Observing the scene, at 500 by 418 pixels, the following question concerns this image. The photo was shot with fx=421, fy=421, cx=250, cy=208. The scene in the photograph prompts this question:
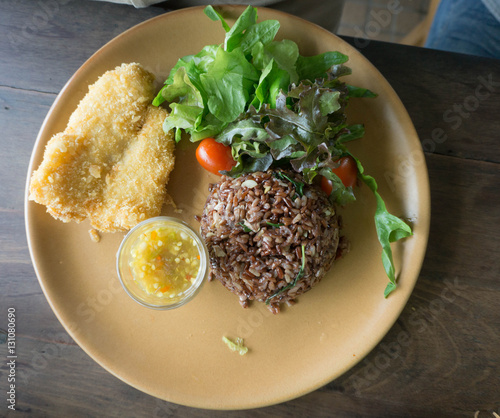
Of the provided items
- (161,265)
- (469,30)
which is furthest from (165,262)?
(469,30)

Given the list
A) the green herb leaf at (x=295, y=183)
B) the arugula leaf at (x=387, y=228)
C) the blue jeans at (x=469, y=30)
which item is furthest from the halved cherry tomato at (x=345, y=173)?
the blue jeans at (x=469, y=30)

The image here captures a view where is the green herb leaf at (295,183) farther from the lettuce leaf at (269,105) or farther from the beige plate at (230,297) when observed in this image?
the beige plate at (230,297)

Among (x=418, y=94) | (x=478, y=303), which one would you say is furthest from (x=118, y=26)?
(x=478, y=303)

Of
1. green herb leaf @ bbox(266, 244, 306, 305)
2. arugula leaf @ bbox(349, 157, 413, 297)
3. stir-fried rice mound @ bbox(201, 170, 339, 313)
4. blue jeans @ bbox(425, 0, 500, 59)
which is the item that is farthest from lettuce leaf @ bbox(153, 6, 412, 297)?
blue jeans @ bbox(425, 0, 500, 59)

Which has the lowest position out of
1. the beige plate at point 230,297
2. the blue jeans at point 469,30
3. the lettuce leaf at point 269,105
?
the beige plate at point 230,297

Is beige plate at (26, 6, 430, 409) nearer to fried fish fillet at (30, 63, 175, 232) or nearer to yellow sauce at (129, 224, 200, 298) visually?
fried fish fillet at (30, 63, 175, 232)

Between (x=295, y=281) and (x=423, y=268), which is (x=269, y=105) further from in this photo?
(x=423, y=268)

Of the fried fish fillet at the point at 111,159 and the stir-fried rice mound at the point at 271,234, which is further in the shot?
the fried fish fillet at the point at 111,159
